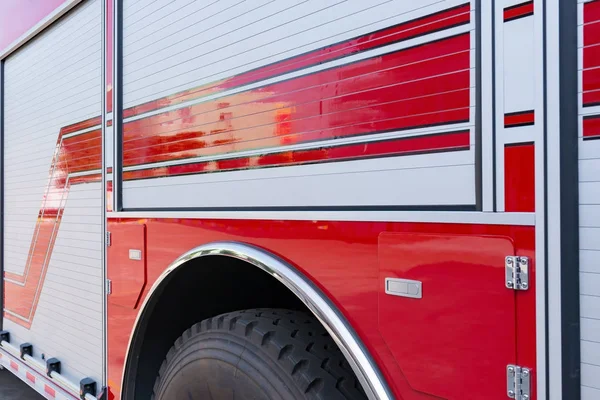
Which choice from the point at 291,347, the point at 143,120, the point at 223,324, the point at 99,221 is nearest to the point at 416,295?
the point at 291,347

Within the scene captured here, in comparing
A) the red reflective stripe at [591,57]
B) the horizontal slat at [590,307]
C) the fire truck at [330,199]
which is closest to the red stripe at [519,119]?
the fire truck at [330,199]

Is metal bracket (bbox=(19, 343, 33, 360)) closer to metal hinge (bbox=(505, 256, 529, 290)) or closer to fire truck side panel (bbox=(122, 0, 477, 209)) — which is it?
fire truck side panel (bbox=(122, 0, 477, 209))

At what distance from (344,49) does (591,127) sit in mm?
686

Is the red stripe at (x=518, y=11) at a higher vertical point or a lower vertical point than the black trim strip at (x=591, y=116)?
higher

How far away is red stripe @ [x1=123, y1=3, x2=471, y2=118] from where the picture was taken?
1.21 meters

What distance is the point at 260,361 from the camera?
166cm

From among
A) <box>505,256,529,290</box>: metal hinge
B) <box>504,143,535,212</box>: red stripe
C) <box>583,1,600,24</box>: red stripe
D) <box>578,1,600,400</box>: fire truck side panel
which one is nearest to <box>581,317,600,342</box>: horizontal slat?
<box>578,1,600,400</box>: fire truck side panel

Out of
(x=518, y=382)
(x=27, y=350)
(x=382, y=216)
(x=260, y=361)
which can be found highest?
(x=382, y=216)

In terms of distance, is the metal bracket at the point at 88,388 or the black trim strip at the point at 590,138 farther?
the metal bracket at the point at 88,388

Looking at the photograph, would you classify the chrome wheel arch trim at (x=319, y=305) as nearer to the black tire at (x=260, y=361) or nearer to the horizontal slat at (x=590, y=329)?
the black tire at (x=260, y=361)

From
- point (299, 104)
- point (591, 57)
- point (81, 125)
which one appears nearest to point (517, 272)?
point (591, 57)

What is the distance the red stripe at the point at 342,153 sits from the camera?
121cm

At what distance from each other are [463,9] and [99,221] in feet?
6.47

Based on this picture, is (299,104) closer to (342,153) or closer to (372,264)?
(342,153)
